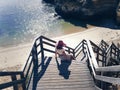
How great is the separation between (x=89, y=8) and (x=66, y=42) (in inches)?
306

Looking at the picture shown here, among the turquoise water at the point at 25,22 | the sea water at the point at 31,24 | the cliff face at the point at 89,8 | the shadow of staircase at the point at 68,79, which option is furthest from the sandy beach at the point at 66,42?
the shadow of staircase at the point at 68,79

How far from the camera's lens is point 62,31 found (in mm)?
33406

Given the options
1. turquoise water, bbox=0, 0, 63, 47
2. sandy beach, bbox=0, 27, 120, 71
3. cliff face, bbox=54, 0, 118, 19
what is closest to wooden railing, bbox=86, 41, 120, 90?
sandy beach, bbox=0, 27, 120, 71

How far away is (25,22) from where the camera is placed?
3803 cm

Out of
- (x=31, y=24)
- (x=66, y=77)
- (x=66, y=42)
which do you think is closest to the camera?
(x=66, y=77)

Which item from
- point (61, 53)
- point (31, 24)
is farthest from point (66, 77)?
point (31, 24)

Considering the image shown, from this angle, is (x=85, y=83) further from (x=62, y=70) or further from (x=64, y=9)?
(x=64, y=9)

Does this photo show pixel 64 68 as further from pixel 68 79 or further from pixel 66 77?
pixel 68 79

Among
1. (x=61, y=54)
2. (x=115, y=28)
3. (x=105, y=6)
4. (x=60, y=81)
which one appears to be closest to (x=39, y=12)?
(x=105, y=6)

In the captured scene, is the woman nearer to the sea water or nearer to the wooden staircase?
the wooden staircase

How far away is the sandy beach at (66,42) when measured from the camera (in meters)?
25.6

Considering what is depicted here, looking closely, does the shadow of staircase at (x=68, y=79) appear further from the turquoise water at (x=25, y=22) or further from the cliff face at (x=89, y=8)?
the cliff face at (x=89, y=8)

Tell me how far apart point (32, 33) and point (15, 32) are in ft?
7.50

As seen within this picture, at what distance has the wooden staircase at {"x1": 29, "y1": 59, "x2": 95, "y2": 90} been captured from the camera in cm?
1027
